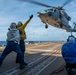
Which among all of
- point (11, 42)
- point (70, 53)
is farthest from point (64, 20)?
point (70, 53)

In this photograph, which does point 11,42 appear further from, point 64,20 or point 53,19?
point 64,20

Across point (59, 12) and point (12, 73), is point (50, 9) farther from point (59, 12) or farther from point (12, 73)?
point (12, 73)

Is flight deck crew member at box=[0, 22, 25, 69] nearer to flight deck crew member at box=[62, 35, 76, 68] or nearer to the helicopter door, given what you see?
flight deck crew member at box=[62, 35, 76, 68]

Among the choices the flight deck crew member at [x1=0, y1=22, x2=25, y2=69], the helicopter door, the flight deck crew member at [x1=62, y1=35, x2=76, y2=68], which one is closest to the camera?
the flight deck crew member at [x1=62, y1=35, x2=76, y2=68]

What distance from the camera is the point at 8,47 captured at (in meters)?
10.5

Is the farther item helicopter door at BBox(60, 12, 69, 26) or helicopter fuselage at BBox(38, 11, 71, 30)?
helicopter door at BBox(60, 12, 69, 26)

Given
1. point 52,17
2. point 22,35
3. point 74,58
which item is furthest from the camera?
point 52,17

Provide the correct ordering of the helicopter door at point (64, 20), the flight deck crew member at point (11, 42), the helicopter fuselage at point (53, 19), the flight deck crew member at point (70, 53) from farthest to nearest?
the helicopter door at point (64, 20)
the helicopter fuselage at point (53, 19)
the flight deck crew member at point (11, 42)
the flight deck crew member at point (70, 53)

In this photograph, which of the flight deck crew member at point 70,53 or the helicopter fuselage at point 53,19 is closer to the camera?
the flight deck crew member at point 70,53

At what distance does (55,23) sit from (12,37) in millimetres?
21161

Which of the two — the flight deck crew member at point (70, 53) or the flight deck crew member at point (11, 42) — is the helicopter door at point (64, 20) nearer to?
the flight deck crew member at point (11, 42)

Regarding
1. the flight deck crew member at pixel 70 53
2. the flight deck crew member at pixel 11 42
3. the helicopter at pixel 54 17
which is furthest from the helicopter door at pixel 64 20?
the flight deck crew member at pixel 70 53

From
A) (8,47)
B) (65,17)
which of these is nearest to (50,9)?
(65,17)

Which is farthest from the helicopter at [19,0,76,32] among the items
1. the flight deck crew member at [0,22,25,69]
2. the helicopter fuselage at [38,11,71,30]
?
the flight deck crew member at [0,22,25,69]
